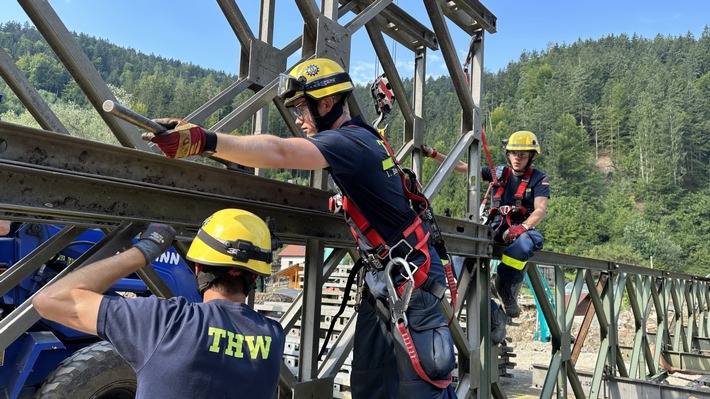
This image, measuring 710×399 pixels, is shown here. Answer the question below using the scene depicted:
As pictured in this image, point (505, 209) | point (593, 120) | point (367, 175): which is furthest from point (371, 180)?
point (593, 120)

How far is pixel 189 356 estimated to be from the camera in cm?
182

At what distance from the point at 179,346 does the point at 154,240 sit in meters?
0.50

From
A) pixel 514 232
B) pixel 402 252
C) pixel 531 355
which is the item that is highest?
pixel 514 232

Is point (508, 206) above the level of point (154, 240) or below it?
above

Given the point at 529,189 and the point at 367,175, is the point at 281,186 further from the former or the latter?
the point at 529,189

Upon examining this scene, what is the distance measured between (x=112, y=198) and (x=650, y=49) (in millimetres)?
154099

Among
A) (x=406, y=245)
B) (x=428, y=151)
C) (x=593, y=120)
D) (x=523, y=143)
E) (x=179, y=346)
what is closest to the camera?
(x=179, y=346)

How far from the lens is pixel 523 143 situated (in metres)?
5.61

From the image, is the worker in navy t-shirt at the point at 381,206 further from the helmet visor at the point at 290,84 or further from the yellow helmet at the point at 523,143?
the yellow helmet at the point at 523,143

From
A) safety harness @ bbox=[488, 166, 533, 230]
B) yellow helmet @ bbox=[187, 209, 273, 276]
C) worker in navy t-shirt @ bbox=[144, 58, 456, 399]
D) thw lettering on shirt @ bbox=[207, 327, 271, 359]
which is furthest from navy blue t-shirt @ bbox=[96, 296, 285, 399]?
safety harness @ bbox=[488, 166, 533, 230]

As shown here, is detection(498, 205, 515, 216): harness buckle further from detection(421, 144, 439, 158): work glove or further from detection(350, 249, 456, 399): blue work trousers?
detection(350, 249, 456, 399): blue work trousers

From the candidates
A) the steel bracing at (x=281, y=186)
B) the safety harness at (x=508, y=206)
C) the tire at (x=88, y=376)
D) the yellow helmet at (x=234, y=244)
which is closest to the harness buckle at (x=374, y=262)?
the steel bracing at (x=281, y=186)

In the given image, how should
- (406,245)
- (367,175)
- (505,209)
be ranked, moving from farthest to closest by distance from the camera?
(505,209) → (406,245) → (367,175)

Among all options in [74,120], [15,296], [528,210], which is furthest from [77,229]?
[74,120]
